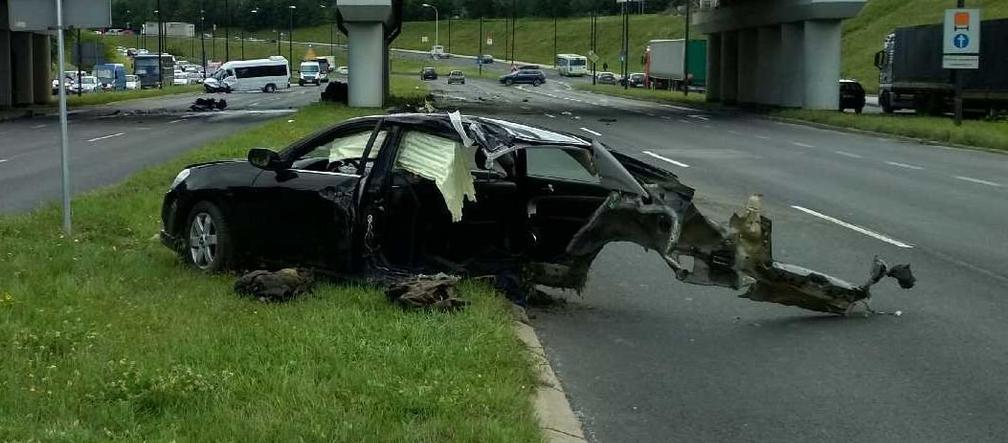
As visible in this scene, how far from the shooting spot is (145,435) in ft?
16.4

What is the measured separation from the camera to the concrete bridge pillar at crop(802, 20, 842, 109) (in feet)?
141

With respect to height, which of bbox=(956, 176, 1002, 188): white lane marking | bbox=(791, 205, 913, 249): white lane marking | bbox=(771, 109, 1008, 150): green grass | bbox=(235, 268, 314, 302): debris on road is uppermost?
bbox=(771, 109, 1008, 150): green grass

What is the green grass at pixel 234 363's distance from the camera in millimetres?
5188

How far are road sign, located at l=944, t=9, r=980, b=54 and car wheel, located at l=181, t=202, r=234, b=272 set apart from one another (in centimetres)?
2794

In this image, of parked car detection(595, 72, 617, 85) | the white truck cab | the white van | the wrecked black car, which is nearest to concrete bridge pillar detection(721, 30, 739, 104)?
the white van

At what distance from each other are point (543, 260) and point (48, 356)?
371cm

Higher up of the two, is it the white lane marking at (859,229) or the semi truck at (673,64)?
the semi truck at (673,64)

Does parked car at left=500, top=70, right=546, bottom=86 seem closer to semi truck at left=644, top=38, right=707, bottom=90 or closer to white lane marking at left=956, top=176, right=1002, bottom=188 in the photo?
semi truck at left=644, top=38, right=707, bottom=90

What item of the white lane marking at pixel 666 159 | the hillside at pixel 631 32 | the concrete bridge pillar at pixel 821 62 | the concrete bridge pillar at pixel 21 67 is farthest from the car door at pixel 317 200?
the hillside at pixel 631 32

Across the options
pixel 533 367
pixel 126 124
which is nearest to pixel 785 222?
pixel 533 367

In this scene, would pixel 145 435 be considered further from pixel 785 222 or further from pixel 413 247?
pixel 785 222

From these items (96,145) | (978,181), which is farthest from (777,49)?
(978,181)

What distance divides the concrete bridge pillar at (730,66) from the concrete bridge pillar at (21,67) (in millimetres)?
31061

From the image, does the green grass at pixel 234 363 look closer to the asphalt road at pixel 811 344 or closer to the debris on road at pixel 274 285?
the debris on road at pixel 274 285
